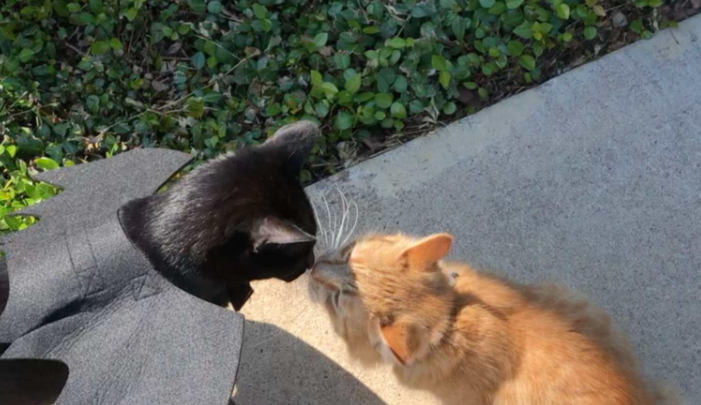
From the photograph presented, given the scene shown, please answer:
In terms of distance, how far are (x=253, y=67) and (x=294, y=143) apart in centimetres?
118

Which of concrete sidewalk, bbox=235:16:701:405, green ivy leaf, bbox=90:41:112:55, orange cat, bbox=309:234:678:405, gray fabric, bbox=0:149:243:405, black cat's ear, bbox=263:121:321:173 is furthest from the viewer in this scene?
green ivy leaf, bbox=90:41:112:55

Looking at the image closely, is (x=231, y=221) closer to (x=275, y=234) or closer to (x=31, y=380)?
(x=275, y=234)

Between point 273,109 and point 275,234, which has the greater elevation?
point 275,234

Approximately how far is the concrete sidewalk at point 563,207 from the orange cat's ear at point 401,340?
24.9 inches

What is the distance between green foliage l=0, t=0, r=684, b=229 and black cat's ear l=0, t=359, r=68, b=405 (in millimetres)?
1217

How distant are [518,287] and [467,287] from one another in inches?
8.5

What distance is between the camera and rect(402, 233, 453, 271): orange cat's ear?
88.4 inches

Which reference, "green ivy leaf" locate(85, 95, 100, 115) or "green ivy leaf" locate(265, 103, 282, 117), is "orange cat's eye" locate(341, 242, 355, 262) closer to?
"green ivy leaf" locate(265, 103, 282, 117)

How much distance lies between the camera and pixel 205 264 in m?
2.23

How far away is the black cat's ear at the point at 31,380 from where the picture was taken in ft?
6.97

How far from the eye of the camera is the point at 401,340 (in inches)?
84.0

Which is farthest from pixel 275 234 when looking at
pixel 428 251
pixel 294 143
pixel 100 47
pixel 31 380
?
pixel 100 47

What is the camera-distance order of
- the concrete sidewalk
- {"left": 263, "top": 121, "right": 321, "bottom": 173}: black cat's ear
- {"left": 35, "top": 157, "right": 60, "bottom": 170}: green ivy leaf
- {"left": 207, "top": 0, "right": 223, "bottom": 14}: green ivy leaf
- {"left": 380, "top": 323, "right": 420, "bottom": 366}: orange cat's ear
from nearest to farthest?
{"left": 380, "top": 323, "right": 420, "bottom": 366}: orange cat's ear
{"left": 263, "top": 121, "right": 321, "bottom": 173}: black cat's ear
the concrete sidewalk
{"left": 35, "top": 157, "right": 60, "bottom": 170}: green ivy leaf
{"left": 207, "top": 0, "right": 223, "bottom": 14}: green ivy leaf

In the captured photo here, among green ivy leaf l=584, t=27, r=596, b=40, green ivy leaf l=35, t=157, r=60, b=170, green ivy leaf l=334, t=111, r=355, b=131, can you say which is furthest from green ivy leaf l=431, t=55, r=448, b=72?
green ivy leaf l=35, t=157, r=60, b=170
